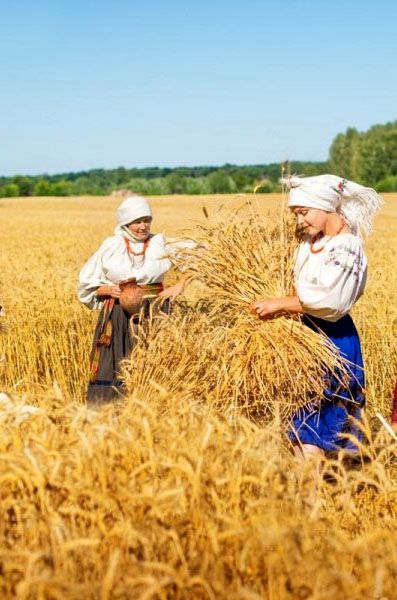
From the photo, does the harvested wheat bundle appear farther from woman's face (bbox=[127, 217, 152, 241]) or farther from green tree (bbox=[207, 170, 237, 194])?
green tree (bbox=[207, 170, 237, 194])

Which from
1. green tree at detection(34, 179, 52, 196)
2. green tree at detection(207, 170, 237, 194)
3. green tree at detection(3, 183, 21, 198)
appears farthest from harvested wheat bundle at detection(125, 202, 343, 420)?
green tree at detection(3, 183, 21, 198)

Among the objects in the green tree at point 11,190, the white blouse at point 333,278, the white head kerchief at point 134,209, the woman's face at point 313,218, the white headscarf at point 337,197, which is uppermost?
the white headscarf at point 337,197

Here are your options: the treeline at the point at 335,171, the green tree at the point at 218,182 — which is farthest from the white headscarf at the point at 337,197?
the green tree at the point at 218,182

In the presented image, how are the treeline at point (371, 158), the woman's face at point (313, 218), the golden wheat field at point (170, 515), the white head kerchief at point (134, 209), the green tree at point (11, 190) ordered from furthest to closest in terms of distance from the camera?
the treeline at point (371, 158)
the green tree at point (11, 190)
the white head kerchief at point (134, 209)
the woman's face at point (313, 218)
the golden wheat field at point (170, 515)

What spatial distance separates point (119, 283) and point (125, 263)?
12cm

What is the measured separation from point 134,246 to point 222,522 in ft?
10.9

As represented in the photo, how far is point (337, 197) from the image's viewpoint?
162 inches

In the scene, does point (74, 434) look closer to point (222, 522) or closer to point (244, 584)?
point (222, 522)

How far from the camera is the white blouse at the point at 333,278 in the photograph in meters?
3.96

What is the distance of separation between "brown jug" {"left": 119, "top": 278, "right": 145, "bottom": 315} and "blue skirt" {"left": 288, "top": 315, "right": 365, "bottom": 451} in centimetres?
136

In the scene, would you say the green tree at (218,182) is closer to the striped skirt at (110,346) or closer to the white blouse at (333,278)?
the striped skirt at (110,346)

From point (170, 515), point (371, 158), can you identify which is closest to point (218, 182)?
point (371, 158)

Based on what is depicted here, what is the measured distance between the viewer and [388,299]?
805 centimetres

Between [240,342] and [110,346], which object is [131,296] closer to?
[110,346]
